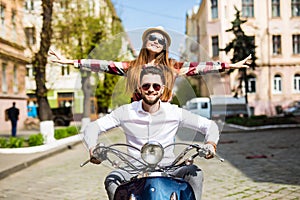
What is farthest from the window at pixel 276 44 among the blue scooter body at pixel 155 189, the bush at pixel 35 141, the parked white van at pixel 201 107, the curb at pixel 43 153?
the blue scooter body at pixel 155 189

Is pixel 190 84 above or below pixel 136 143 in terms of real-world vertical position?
above

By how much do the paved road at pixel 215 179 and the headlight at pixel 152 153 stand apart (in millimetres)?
3920

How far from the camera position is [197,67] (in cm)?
324

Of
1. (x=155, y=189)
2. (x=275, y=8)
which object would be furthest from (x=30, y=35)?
(x=155, y=189)

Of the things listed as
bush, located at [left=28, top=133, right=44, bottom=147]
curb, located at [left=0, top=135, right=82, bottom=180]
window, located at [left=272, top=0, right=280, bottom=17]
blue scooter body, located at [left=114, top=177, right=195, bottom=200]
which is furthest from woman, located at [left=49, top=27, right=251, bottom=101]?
window, located at [left=272, top=0, right=280, bottom=17]

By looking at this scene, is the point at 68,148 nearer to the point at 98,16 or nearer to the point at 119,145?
the point at 98,16

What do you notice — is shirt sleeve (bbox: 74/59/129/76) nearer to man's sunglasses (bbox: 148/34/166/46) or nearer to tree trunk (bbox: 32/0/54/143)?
man's sunglasses (bbox: 148/34/166/46)

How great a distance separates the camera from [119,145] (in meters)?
2.94

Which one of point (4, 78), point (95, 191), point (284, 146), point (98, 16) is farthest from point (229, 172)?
point (4, 78)

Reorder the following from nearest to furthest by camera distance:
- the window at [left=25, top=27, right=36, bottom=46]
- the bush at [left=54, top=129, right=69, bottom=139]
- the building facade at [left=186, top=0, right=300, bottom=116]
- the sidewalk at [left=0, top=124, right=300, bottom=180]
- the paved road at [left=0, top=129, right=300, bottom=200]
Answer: the paved road at [left=0, top=129, right=300, bottom=200] → the sidewalk at [left=0, top=124, right=300, bottom=180] → the bush at [left=54, top=129, right=69, bottom=139] → the window at [left=25, top=27, right=36, bottom=46] → the building facade at [left=186, top=0, right=300, bottom=116]

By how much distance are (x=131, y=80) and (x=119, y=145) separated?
44 cm

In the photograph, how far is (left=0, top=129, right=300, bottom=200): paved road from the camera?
22.5ft

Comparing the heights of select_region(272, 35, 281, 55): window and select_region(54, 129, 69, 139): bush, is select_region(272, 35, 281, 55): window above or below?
above

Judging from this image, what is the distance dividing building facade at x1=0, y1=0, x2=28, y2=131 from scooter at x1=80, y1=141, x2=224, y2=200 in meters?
20.2
